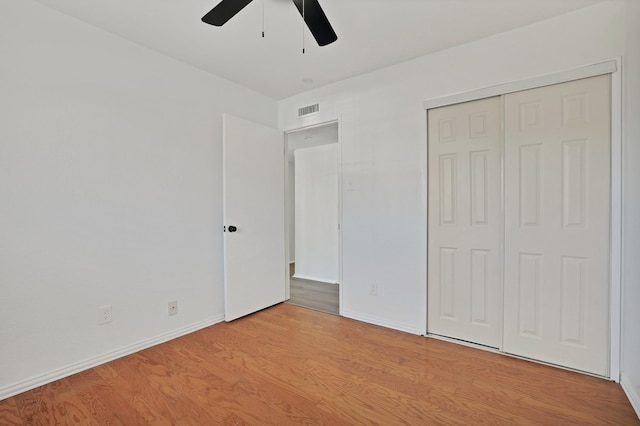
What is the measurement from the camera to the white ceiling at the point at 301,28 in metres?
1.95

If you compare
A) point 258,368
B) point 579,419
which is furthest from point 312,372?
point 579,419

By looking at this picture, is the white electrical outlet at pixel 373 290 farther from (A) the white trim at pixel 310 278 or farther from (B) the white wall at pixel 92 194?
(A) the white trim at pixel 310 278

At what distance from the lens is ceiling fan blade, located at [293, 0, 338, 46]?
60.4 inches

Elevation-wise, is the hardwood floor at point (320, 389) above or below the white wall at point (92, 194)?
below

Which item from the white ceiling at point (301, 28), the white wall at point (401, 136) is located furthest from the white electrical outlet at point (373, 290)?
the white ceiling at point (301, 28)

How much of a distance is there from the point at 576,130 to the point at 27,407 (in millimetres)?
3830

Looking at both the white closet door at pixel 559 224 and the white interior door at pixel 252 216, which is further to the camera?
the white interior door at pixel 252 216

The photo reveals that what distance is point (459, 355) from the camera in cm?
229

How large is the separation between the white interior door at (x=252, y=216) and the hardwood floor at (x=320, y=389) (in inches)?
27.2

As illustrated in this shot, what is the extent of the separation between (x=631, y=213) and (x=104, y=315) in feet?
11.7

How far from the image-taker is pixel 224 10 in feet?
5.19

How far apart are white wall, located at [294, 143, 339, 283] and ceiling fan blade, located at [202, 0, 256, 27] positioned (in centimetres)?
314

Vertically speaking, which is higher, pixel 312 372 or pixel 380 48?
pixel 380 48

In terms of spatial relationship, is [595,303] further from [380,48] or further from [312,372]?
[380,48]
